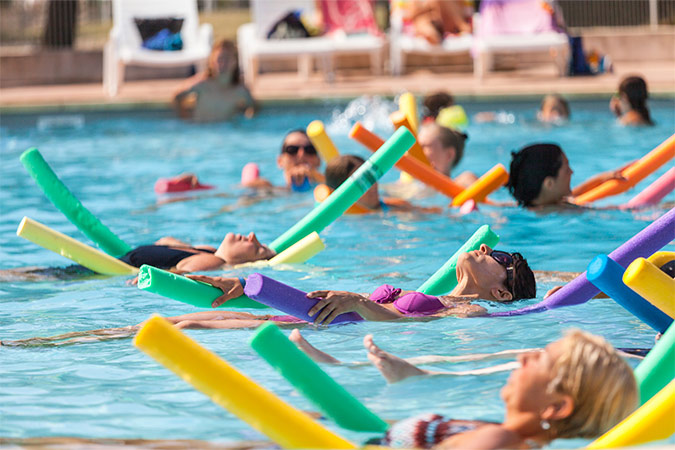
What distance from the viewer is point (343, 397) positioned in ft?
9.99

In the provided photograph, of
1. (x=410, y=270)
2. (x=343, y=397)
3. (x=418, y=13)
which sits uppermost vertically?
(x=418, y=13)

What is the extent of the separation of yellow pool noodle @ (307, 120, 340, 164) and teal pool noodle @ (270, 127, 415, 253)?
1283 millimetres

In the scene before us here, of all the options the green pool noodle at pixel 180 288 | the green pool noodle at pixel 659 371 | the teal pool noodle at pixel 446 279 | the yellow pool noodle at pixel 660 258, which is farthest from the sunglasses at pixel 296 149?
the green pool noodle at pixel 659 371

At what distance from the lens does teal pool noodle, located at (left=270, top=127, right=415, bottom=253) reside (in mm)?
5230

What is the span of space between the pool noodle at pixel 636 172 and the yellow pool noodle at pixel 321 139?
164cm

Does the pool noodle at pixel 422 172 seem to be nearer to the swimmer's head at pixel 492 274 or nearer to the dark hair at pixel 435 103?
the swimmer's head at pixel 492 274

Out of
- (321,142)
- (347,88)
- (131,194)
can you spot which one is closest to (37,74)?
(347,88)

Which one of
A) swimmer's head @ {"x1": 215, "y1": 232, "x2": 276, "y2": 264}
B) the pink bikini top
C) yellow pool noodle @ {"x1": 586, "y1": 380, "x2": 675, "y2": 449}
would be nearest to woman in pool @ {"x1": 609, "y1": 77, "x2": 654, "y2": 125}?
swimmer's head @ {"x1": 215, "y1": 232, "x2": 276, "y2": 264}

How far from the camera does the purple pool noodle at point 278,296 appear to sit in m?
3.93

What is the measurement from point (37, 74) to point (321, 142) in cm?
1058

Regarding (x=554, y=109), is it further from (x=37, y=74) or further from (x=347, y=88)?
(x=37, y=74)

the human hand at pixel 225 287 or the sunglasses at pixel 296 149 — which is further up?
the sunglasses at pixel 296 149

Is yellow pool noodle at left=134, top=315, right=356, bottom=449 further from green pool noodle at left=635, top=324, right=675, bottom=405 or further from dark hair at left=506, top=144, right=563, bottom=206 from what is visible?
dark hair at left=506, top=144, right=563, bottom=206

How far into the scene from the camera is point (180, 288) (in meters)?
4.20
